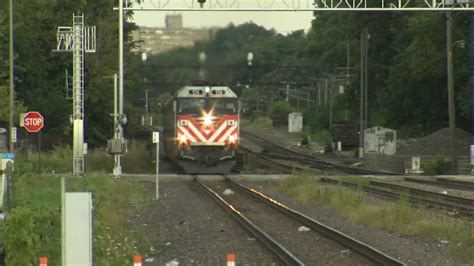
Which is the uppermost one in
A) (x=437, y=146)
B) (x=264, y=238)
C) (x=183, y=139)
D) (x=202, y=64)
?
(x=202, y=64)

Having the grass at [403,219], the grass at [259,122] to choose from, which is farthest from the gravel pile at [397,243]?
the grass at [259,122]

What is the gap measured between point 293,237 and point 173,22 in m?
7.37

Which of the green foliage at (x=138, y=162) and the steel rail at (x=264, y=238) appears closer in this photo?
the steel rail at (x=264, y=238)

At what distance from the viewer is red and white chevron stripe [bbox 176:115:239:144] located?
35.5m

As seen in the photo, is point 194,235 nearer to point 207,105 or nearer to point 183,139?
point 183,139

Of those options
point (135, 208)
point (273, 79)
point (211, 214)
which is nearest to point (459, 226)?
point (211, 214)

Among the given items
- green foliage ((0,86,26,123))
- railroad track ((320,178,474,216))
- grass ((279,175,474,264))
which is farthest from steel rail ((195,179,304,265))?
green foliage ((0,86,26,123))

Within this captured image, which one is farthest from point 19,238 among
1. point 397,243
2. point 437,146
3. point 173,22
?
point 437,146

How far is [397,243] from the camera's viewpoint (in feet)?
51.3

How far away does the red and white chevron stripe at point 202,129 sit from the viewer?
116ft

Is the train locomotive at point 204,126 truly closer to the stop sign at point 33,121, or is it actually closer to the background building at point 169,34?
the stop sign at point 33,121

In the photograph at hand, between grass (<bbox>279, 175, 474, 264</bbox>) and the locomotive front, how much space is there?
10.2 m

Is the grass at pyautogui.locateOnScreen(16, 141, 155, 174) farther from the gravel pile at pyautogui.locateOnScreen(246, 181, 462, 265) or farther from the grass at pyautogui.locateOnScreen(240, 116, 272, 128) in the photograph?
the grass at pyautogui.locateOnScreen(240, 116, 272, 128)

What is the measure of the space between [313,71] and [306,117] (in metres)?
16.2
